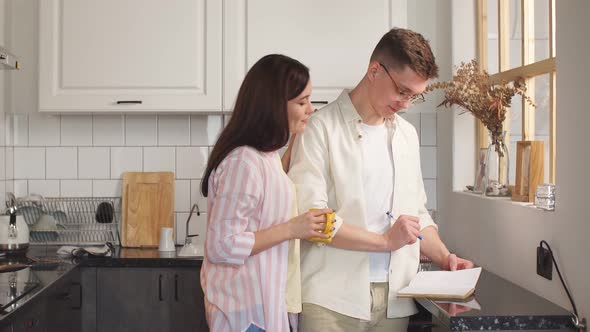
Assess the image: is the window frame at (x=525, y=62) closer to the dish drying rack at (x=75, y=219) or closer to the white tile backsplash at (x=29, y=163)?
the dish drying rack at (x=75, y=219)

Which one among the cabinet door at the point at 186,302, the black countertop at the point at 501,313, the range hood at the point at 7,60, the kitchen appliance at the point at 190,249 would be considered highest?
the range hood at the point at 7,60

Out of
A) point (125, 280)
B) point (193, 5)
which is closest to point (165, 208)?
point (125, 280)

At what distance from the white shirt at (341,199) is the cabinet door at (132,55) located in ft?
3.39

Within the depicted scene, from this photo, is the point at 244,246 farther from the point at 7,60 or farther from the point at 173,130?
the point at 173,130

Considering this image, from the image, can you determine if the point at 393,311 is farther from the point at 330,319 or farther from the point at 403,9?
the point at 403,9

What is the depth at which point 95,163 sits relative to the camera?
11.7 ft

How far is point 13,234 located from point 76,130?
2.12 feet

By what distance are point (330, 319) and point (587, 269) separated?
2.36ft

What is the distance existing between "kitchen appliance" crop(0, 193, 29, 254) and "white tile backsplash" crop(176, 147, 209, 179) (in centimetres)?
75

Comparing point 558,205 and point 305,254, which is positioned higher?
point 558,205

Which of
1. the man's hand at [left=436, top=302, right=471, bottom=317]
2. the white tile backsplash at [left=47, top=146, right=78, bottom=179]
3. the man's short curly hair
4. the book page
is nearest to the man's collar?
the man's short curly hair

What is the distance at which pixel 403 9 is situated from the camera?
316 centimetres

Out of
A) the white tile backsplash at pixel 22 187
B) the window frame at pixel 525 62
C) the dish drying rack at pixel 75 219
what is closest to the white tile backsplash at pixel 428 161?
the window frame at pixel 525 62

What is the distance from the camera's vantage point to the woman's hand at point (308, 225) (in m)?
1.97
